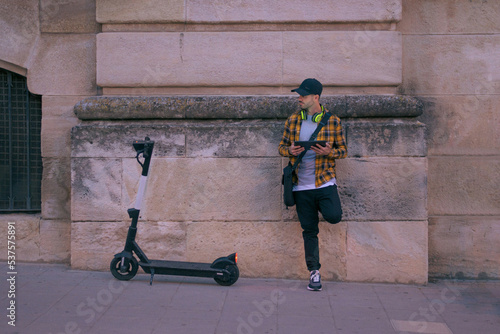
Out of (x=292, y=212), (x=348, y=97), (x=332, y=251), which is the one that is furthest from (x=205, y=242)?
(x=348, y=97)

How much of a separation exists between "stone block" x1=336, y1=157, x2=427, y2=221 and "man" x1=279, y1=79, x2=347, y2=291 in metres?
0.46

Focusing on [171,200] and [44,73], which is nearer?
[171,200]

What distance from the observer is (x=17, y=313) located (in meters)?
4.57

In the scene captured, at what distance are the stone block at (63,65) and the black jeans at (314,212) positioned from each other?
2.65 m

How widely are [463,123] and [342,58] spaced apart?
1514mm

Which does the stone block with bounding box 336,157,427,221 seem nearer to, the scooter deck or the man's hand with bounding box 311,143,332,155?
the man's hand with bounding box 311,143,332,155

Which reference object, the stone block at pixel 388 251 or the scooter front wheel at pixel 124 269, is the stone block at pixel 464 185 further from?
the scooter front wheel at pixel 124 269

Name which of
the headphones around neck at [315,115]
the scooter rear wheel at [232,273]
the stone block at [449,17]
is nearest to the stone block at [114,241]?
the scooter rear wheel at [232,273]

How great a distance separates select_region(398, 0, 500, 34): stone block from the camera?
20.1 ft

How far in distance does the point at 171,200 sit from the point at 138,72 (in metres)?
1.41

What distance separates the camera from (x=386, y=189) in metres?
5.78

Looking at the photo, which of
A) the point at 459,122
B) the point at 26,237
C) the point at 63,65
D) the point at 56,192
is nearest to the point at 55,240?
the point at 26,237

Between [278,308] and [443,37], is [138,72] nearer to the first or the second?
[278,308]

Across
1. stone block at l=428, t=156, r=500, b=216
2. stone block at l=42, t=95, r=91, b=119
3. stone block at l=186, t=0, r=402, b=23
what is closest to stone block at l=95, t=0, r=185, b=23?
stone block at l=186, t=0, r=402, b=23
